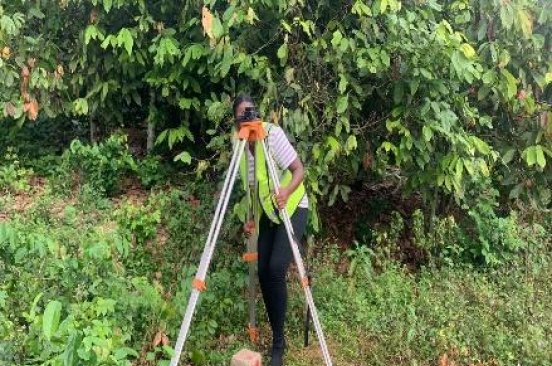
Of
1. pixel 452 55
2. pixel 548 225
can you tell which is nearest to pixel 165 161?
pixel 452 55

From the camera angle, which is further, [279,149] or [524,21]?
[524,21]

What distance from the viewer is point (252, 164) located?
361 centimetres

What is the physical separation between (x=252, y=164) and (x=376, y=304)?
1.67 meters

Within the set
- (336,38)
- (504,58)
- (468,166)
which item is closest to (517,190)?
(468,166)

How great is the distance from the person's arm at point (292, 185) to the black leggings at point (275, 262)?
10.2 inches

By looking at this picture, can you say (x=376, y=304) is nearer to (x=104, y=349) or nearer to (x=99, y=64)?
(x=104, y=349)

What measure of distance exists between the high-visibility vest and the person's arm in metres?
0.05


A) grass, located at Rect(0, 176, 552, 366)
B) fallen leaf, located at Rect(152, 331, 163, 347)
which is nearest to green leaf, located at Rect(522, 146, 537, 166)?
grass, located at Rect(0, 176, 552, 366)

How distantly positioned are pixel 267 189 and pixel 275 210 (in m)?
0.14

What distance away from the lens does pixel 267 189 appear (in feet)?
11.7

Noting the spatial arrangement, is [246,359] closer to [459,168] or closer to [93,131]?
[459,168]

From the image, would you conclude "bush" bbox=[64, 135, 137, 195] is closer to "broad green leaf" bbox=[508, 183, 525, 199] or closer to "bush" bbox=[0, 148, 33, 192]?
"bush" bbox=[0, 148, 33, 192]

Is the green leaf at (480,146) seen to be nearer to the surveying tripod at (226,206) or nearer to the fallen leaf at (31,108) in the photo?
the surveying tripod at (226,206)

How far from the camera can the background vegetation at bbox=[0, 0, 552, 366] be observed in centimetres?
396
